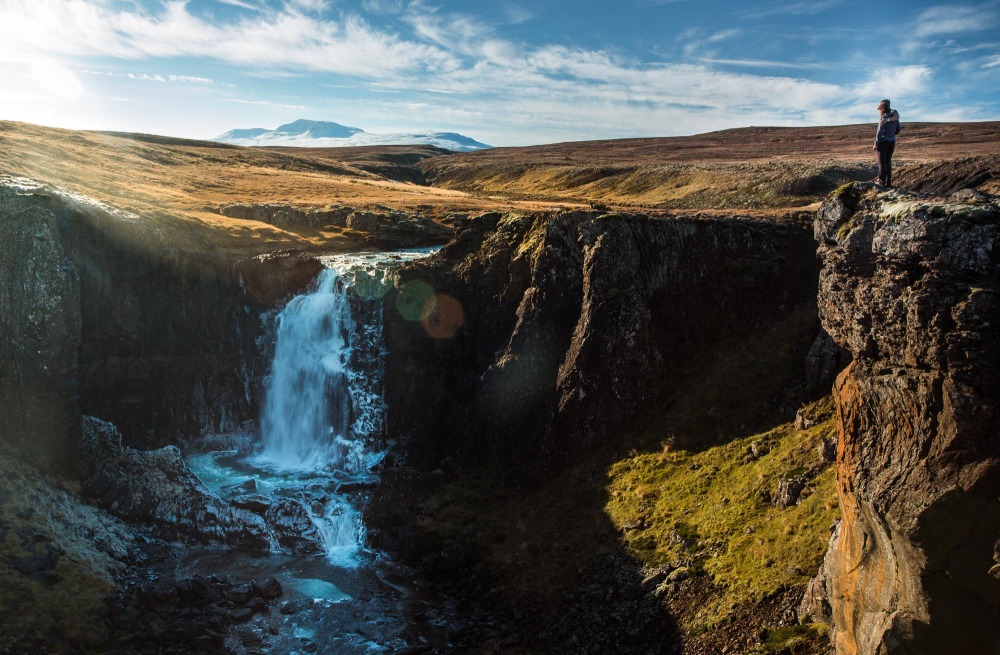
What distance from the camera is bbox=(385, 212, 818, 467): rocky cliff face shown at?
106 ft

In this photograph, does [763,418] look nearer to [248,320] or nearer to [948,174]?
[948,174]

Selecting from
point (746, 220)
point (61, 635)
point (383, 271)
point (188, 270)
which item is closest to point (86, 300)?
point (188, 270)

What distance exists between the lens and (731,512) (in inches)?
928

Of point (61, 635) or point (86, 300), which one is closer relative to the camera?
point (61, 635)

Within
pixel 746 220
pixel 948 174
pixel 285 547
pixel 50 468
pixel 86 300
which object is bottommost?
pixel 285 547

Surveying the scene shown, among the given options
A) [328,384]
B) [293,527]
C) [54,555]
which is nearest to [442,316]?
[328,384]

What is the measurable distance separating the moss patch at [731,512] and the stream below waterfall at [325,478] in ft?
30.1

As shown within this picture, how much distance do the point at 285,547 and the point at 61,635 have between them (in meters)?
9.63

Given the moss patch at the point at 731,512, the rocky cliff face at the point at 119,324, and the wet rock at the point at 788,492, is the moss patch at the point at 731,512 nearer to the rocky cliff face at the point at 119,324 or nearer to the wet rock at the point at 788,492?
the wet rock at the point at 788,492

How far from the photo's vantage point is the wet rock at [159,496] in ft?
98.5

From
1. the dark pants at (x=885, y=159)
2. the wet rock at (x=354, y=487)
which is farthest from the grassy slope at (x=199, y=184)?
the dark pants at (x=885, y=159)

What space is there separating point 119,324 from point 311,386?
37.0 ft

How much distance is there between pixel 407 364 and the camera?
38719mm

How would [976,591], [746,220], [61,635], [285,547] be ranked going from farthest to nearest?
Result: 1. [746,220]
2. [285,547]
3. [61,635]
4. [976,591]
